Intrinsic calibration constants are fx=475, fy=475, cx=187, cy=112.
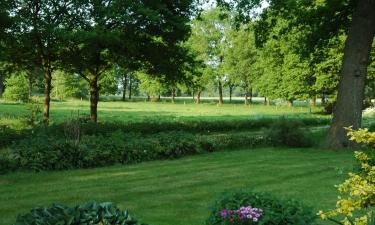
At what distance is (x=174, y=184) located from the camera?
1217 centimetres

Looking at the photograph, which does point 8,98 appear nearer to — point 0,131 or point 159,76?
point 159,76

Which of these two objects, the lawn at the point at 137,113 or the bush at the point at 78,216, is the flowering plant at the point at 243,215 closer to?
the bush at the point at 78,216

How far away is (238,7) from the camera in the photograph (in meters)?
22.4

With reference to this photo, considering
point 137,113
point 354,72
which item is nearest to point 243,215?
point 354,72

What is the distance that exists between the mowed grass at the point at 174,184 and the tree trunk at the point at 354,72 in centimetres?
269

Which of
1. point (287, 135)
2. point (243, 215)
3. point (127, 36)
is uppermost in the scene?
point (127, 36)

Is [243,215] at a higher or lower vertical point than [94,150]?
higher

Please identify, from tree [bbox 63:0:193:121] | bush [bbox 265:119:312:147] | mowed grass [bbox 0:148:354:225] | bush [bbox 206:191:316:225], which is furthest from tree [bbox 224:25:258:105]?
bush [bbox 206:191:316:225]

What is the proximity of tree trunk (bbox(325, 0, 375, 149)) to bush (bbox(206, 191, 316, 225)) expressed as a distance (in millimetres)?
13949

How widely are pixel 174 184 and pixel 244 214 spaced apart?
652 centimetres

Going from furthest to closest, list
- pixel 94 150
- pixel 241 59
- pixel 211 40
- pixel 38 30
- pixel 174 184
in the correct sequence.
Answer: pixel 211 40 < pixel 241 59 < pixel 38 30 < pixel 94 150 < pixel 174 184

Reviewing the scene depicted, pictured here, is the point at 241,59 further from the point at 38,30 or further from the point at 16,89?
the point at 38,30

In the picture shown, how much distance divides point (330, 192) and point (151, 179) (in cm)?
461

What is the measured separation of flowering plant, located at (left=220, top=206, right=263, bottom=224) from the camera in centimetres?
576
